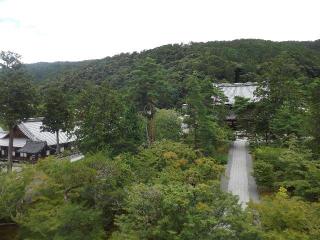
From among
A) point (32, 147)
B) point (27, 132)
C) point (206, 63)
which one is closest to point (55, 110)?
point (32, 147)

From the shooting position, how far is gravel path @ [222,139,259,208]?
21406 millimetres

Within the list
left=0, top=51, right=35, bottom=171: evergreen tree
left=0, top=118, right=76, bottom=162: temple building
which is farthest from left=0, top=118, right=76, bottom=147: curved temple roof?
left=0, top=51, right=35, bottom=171: evergreen tree

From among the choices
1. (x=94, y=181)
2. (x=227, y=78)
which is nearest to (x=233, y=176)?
(x=94, y=181)

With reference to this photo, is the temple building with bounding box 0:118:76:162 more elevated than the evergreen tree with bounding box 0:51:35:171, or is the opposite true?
the evergreen tree with bounding box 0:51:35:171

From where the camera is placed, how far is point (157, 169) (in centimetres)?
2183

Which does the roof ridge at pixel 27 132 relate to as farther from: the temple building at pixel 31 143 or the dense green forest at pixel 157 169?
the dense green forest at pixel 157 169

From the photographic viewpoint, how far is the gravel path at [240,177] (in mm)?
21406

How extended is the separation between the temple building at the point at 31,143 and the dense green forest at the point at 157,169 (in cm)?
408

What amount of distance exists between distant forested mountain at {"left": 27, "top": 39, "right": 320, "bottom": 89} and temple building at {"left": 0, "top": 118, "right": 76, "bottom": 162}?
60.8ft

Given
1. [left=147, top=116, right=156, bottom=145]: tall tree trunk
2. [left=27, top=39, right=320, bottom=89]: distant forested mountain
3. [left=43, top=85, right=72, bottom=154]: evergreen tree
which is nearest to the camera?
[left=147, top=116, right=156, bottom=145]: tall tree trunk

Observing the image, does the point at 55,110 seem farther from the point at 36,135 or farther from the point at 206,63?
the point at 206,63

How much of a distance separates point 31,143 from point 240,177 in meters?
24.6

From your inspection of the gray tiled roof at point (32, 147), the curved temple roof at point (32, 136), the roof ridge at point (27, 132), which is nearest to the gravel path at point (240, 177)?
the curved temple roof at point (32, 136)

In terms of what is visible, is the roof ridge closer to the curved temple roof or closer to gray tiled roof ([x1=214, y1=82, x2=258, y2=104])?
the curved temple roof
